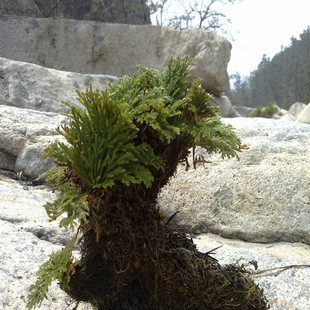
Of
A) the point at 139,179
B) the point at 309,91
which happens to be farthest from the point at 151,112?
the point at 309,91

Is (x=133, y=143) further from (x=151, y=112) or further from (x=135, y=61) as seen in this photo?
(x=135, y=61)

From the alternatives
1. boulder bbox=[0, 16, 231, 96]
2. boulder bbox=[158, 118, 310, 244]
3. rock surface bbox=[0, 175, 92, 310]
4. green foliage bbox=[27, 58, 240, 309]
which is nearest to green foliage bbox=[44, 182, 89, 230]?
green foliage bbox=[27, 58, 240, 309]

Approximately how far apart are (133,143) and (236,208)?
1.87 metres

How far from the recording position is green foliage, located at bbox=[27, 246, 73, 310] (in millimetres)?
1266

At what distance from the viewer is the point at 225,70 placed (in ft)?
34.8

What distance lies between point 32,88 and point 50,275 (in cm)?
476

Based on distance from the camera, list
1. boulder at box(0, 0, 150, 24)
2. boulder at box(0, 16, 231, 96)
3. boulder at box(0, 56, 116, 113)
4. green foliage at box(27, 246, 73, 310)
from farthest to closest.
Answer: boulder at box(0, 0, 150, 24) < boulder at box(0, 16, 231, 96) < boulder at box(0, 56, 116, 113) < green foliage at box(27, 246, 73, 310)

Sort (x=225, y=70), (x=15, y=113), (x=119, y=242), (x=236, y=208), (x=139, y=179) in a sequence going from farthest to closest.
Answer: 1. (x=225, y=70)
2. (x=15, y=113)
3. (x=236, y=208)
4. (x=119, y=242)
5. (x=139, y=179)

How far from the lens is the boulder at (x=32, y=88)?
17.5ft

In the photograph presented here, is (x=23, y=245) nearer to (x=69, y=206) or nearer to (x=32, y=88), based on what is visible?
(x=69, y=206)

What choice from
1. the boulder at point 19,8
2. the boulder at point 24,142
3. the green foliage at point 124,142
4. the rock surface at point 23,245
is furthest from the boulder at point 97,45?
the green foliage at point 124,142

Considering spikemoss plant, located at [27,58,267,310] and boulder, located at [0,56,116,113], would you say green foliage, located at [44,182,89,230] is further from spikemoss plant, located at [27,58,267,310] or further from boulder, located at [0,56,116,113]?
boulder, located at [0,56,116,113]

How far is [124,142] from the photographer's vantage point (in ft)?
4.02

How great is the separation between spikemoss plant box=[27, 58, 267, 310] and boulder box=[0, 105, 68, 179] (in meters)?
2.50
